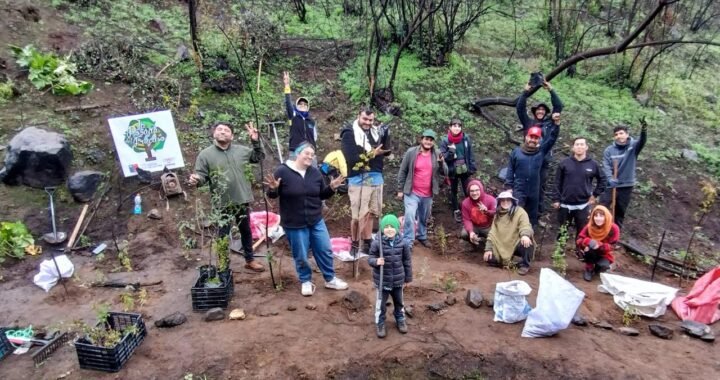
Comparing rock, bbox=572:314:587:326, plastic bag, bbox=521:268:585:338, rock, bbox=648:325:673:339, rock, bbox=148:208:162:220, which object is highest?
rock, bbox=148:208:162:220

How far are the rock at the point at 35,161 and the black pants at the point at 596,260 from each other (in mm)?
7248

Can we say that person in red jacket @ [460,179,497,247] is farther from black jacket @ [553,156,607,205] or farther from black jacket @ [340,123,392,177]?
→ black jacket @ [340,123,392,177]

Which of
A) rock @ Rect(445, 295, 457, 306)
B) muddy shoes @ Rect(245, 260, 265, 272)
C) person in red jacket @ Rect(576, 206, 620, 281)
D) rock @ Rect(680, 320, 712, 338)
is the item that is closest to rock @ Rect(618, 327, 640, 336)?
rock @ Rect(680, 320, 712, 338)

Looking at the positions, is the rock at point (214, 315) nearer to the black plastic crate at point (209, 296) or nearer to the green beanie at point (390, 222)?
the black plastic crate at point (209, 296)

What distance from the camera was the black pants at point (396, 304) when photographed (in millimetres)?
4492

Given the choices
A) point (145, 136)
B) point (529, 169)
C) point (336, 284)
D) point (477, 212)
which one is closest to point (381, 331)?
point (336, 284)

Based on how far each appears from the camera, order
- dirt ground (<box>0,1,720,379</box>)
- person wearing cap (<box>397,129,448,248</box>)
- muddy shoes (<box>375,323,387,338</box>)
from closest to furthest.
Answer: dirt ground (<box>0,1,720,379</box>) → muddy shoes (<box>375,323,387,338</box>) → person wearing cap (<box>397,129,448,248</box>)

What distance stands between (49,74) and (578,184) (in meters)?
8.47

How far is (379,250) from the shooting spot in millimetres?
4383

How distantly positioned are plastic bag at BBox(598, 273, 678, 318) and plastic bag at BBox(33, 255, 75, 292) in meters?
6.30

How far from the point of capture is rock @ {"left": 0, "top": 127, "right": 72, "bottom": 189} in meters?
6.64

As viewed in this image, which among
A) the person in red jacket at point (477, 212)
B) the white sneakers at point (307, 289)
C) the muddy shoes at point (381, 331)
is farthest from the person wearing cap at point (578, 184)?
the white sneakers at point (307, 289)

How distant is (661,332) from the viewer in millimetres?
4793

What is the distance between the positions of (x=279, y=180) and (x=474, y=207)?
2.97 meters
